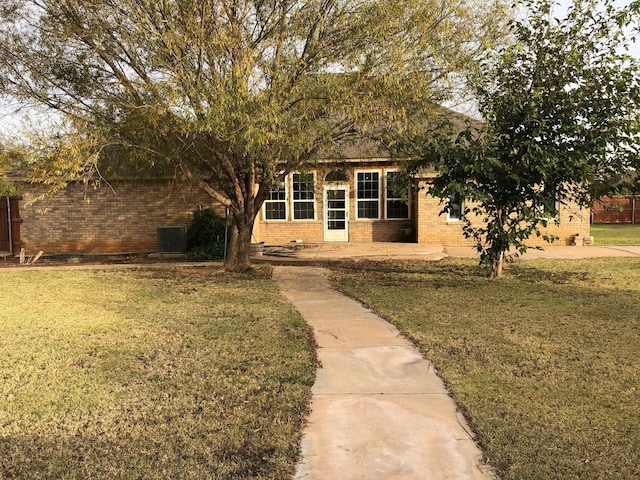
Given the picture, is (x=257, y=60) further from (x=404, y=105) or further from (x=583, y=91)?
(x=583, y=91)

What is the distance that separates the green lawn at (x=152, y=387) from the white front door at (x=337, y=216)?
9595 mm

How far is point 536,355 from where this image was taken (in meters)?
5.93

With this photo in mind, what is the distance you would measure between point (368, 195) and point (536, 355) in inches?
513

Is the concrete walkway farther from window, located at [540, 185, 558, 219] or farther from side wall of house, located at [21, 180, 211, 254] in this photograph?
window, located at [540, 185, 558, 219]

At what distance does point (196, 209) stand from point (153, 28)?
373 inches

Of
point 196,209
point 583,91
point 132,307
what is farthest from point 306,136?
point 196,209

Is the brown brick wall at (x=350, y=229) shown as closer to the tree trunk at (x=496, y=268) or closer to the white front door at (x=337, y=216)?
the white front door at (x=337, y=216)

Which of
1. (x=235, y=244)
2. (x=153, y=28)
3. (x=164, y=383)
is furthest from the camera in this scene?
(x=235, y=244)

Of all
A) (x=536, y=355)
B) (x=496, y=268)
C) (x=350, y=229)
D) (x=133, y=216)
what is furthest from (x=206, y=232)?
(x=536, y=355)

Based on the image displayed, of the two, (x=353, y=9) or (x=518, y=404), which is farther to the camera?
(x=353, y=9)

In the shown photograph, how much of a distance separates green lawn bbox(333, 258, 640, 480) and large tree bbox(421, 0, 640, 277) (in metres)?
1.66

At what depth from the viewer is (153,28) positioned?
847 cm

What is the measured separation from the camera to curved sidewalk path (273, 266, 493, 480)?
3.54 m

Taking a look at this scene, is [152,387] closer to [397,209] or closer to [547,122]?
[547,122]
